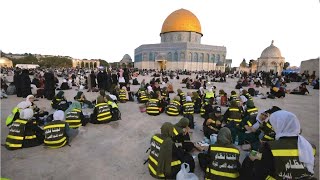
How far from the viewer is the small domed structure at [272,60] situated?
43656 mm

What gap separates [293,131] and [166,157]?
169cm

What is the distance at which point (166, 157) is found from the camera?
3119 mm

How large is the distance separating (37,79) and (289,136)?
12716 mm

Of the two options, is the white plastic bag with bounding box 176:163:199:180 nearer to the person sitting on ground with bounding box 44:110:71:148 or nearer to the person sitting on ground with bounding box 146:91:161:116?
the person sitting on ground with bounding box 44:110:71:148

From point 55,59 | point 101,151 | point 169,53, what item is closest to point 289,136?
point 101,151

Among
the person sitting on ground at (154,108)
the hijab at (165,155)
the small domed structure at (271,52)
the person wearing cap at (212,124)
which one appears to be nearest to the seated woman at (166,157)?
the hijab at (165,155)

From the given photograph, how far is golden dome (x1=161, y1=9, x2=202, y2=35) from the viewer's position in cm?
4619

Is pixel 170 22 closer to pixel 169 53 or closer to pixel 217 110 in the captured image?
pixel 169 53

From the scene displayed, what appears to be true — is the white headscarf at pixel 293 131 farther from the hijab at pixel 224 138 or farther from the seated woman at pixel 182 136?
the seated woman at pixel 182 136

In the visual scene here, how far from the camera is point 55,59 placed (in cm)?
7038

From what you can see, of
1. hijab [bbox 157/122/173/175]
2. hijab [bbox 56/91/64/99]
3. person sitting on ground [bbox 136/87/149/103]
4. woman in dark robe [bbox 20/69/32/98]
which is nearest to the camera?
hijab [bbox 157/122/173/175]

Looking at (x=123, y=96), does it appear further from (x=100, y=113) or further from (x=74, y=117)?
(x=74, y=117)

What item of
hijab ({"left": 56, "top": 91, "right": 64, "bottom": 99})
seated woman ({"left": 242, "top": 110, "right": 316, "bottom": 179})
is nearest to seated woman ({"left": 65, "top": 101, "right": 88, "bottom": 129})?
hijab ({"left": 56, "top": 91, "right": 64, "bottom": 99})

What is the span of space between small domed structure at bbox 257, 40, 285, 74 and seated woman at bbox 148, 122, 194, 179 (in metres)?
47.0
